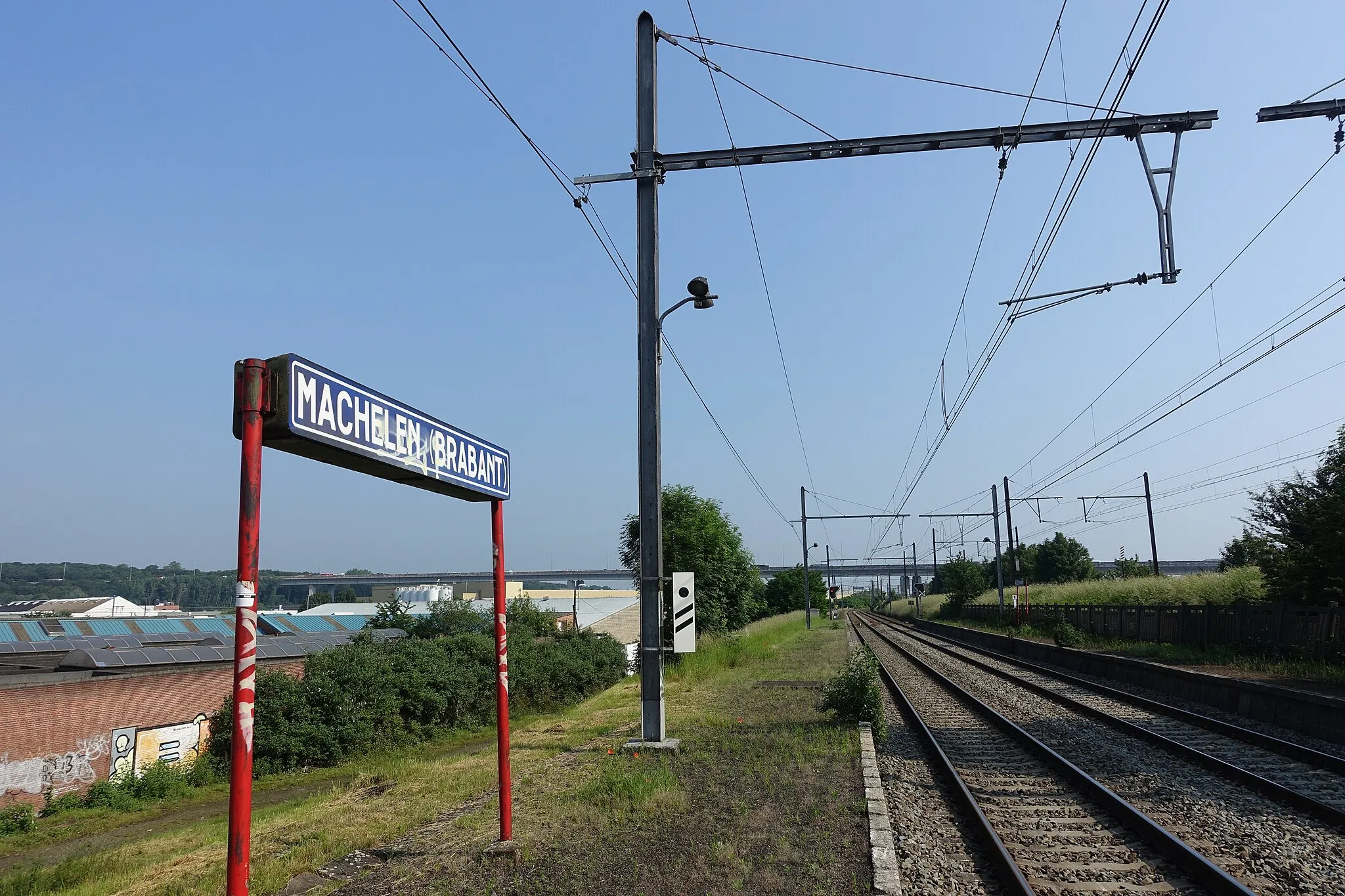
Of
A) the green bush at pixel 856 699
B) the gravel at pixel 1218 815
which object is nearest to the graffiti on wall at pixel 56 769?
the green bush at pixel 856 699

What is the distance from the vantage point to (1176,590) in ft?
118

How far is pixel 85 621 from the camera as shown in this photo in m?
43.2

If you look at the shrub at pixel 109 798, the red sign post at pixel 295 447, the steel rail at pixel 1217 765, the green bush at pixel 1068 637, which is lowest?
the shrub at pixel 109 798

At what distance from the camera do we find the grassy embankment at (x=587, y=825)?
6520 millimetres

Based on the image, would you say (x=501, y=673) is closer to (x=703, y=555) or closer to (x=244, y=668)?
(x=244, y=668)

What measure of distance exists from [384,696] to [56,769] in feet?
26.4

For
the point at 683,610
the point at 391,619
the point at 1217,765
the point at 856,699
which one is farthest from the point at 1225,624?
the point at 391,619

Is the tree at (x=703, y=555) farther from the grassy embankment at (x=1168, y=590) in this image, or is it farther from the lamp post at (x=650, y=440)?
the lamp post at (x=650, y=440)

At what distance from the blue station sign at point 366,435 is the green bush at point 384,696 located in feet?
59.9

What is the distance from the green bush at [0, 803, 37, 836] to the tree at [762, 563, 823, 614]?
85858 millimetres

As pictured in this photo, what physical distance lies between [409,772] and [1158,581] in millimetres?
37457

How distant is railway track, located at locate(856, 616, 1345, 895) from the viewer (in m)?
6.69

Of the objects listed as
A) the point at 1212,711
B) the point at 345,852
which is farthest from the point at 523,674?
the point at 345,852

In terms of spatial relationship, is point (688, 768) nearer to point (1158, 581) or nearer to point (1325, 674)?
point (1325, 674)
